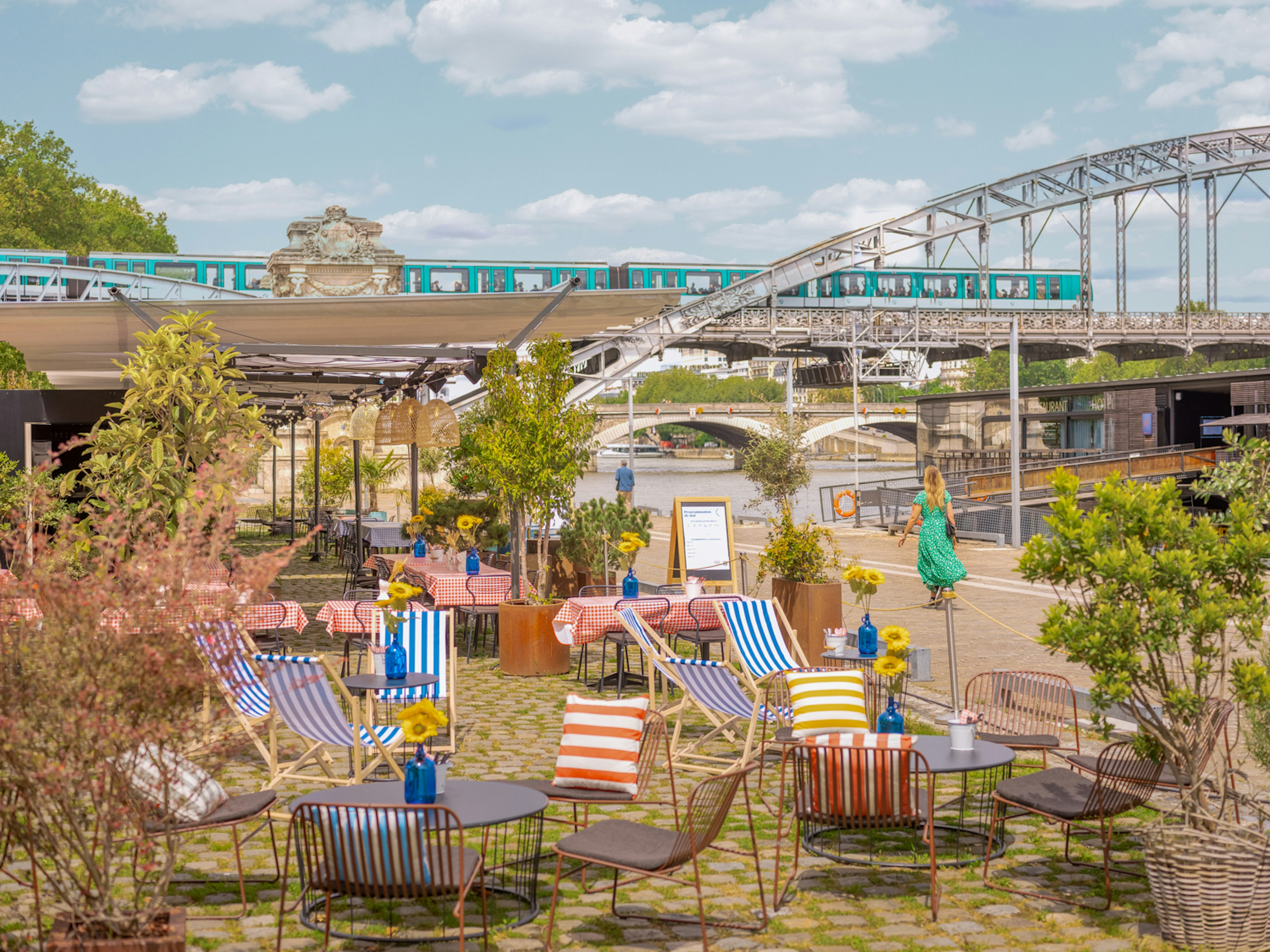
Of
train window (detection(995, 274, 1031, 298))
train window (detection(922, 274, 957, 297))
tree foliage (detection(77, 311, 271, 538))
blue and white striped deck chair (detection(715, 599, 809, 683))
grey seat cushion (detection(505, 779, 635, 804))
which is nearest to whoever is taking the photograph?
grey seat cushion (detection(505, 779, 635, 804))

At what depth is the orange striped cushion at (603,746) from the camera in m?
5.03

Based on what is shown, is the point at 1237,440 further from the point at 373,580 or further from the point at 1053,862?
the point at 373,580

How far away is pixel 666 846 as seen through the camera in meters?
4.26

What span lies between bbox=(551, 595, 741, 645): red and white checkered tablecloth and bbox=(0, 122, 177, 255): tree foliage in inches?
1666

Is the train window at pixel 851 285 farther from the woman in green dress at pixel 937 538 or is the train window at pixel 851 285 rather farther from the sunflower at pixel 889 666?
the sunflower at pixel 889 666

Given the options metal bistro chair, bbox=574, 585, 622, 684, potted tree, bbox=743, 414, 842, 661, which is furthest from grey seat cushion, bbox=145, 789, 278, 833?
potted tree, bbox=743, 414, 842, 661

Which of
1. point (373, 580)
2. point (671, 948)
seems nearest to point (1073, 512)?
point (671, 948)

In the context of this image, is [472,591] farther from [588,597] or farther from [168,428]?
[168,428]

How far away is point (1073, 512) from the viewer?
14.4ft

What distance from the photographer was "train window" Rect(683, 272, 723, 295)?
45.2m

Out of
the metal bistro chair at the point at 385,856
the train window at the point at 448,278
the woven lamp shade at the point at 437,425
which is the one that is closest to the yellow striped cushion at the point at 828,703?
the metal bistro chair at the point at 385,856

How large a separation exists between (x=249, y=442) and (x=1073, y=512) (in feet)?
15.9

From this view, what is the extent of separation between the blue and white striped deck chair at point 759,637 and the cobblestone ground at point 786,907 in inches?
74.0

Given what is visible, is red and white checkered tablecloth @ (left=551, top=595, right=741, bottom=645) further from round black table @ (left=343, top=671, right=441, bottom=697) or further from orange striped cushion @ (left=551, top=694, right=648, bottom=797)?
orange striped cushion @ (left=551, top=694, right=648, bottom=797)
